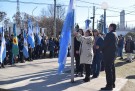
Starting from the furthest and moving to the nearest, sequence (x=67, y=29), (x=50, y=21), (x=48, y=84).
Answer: (x=50, y=21) → (x=67, y=29) → (x=48, y=84)

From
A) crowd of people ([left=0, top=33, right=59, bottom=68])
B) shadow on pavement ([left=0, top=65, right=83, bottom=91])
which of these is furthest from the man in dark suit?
crowd of people ([left=0, top=33, right=59, bottom=68])

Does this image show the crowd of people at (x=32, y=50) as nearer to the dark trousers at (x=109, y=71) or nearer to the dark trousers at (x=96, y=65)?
the dark trousers at (x=96, y=65)

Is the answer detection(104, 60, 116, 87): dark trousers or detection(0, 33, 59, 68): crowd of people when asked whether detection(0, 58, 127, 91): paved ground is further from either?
detection(0, 33, 59, 68): crowd of people

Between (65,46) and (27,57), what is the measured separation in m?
7.89

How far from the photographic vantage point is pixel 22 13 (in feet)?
194

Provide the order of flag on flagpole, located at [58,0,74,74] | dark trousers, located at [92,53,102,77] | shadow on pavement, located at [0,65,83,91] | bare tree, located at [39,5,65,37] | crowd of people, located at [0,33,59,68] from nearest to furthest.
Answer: shadow on pavement, located at [0,65,83,91] < flag on flagpole, located at [58,0,74,74] < dark trousers, located at [92,53,102,77] < crowd of people, located at [0,33,59,68] < bare tree, located at [39,5,65,37]

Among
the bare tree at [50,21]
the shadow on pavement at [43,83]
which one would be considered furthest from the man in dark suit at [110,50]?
the bare tree at [50,21]

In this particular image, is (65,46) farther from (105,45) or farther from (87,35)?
(105,45)

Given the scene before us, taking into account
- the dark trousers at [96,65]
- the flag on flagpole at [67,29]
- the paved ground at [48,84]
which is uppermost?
the flag on flagpole at [67,29]

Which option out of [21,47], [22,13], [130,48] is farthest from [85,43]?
[22,13]

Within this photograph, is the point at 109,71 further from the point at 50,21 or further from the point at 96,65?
the point at 50,21

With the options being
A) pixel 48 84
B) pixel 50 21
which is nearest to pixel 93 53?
pixel 48 84

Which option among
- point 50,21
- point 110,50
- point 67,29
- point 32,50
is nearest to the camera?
point 110,50

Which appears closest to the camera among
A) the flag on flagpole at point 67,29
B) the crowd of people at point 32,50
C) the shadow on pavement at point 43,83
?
the shadow on pavement at point 43,83
